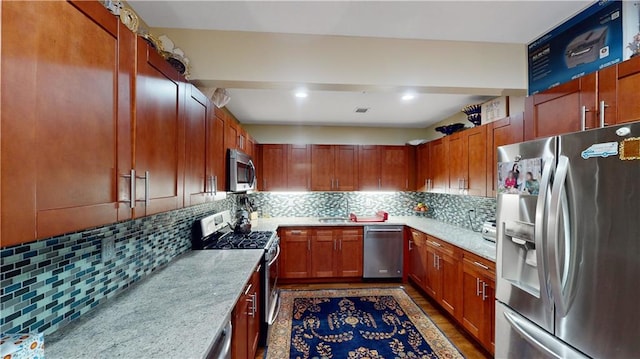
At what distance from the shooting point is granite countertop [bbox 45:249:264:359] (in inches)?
35.9

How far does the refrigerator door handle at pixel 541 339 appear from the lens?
1.32 m

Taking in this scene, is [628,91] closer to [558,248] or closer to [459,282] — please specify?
[558,248]

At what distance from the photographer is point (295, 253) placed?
393cm

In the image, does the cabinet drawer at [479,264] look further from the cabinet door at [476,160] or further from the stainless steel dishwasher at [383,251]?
the stainless steel dishwasher at [383,251]

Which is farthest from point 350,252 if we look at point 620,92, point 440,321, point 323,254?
point 620,92

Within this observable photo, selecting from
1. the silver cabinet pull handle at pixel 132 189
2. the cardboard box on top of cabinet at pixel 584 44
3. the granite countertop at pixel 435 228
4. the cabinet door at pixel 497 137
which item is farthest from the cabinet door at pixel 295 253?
the cardboard box on top of cabinet at pixel 584 44

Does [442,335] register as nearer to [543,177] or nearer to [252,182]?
[543,177]

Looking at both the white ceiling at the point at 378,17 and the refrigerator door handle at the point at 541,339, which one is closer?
the refrigerator door handle at the point at 541,339

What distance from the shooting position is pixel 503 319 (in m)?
1.80

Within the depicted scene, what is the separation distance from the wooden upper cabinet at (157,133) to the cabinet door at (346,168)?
305 centimetres

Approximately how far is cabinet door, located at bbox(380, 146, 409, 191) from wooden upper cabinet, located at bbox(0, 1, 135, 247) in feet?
12.6

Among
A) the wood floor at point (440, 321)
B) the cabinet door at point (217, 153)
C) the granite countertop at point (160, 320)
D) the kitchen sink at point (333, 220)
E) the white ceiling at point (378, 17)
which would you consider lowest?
the wood floor at point (440, 321)

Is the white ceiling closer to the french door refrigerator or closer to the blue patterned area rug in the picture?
the french door refrigerator

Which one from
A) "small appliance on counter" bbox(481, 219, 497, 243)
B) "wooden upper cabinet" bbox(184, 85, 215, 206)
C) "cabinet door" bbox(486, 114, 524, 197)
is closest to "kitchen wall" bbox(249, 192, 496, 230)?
"small appliance on counter" bbox(481, 219, 497, 243)
